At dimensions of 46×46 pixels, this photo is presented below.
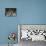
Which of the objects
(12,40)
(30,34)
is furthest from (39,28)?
(12,40)

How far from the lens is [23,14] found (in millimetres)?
3457

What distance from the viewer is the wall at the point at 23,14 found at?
3.43m

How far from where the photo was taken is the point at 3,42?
11.2 feet

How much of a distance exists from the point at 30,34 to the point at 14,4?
0.96 meters

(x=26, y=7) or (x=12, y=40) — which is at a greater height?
(x=26, y=7)

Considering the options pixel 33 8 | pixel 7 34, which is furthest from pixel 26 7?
pixel 7 34

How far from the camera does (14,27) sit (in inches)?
135

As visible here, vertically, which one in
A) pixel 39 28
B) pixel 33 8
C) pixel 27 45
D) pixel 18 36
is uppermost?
pixel 33 8

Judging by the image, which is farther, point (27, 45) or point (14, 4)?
point (14, 4)

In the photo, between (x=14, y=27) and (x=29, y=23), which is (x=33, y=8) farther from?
(x=14, y=27)

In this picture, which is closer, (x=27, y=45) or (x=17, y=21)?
(x=27, y=45)

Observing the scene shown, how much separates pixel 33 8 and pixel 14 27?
77 centimetres

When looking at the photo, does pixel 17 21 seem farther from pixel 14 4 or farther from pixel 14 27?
pixel 14 4

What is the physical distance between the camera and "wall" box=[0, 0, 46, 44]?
343 centimetres
